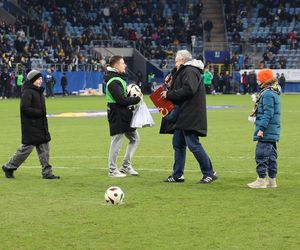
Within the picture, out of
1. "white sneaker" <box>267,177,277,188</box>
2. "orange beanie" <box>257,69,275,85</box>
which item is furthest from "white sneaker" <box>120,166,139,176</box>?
"orange beanie" <box>257,69,275,85</box>

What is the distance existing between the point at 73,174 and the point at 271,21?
51.9 metres

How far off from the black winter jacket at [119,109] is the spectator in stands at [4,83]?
35867 millimetres

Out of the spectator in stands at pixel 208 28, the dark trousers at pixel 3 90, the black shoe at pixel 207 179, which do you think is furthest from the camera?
the spectator in stands at pixel 208 28

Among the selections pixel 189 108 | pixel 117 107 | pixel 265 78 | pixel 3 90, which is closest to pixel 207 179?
pixel 189 108

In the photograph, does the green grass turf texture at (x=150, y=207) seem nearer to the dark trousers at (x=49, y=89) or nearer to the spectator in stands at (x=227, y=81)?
the dark trousers at (x=49, y=89)

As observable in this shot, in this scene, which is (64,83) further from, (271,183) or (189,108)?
(271,183)

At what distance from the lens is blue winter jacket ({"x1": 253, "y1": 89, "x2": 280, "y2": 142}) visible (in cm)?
1141

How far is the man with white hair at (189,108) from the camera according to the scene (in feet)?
39.5

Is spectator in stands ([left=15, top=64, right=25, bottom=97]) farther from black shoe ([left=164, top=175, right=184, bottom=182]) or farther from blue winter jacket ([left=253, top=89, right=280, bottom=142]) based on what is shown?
blue winter jacket ([left=253, top=89, right=280, bottom=142])

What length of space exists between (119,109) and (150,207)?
3354 millimetres

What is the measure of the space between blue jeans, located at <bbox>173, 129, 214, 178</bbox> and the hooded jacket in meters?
0.13

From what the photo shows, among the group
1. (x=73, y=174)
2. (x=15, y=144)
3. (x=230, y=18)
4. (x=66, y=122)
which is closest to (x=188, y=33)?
(x=230, y=18)

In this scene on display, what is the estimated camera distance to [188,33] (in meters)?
61.2

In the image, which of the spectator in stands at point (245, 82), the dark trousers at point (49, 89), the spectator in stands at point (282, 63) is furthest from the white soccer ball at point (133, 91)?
the spectator in stands at point (282, 63)
